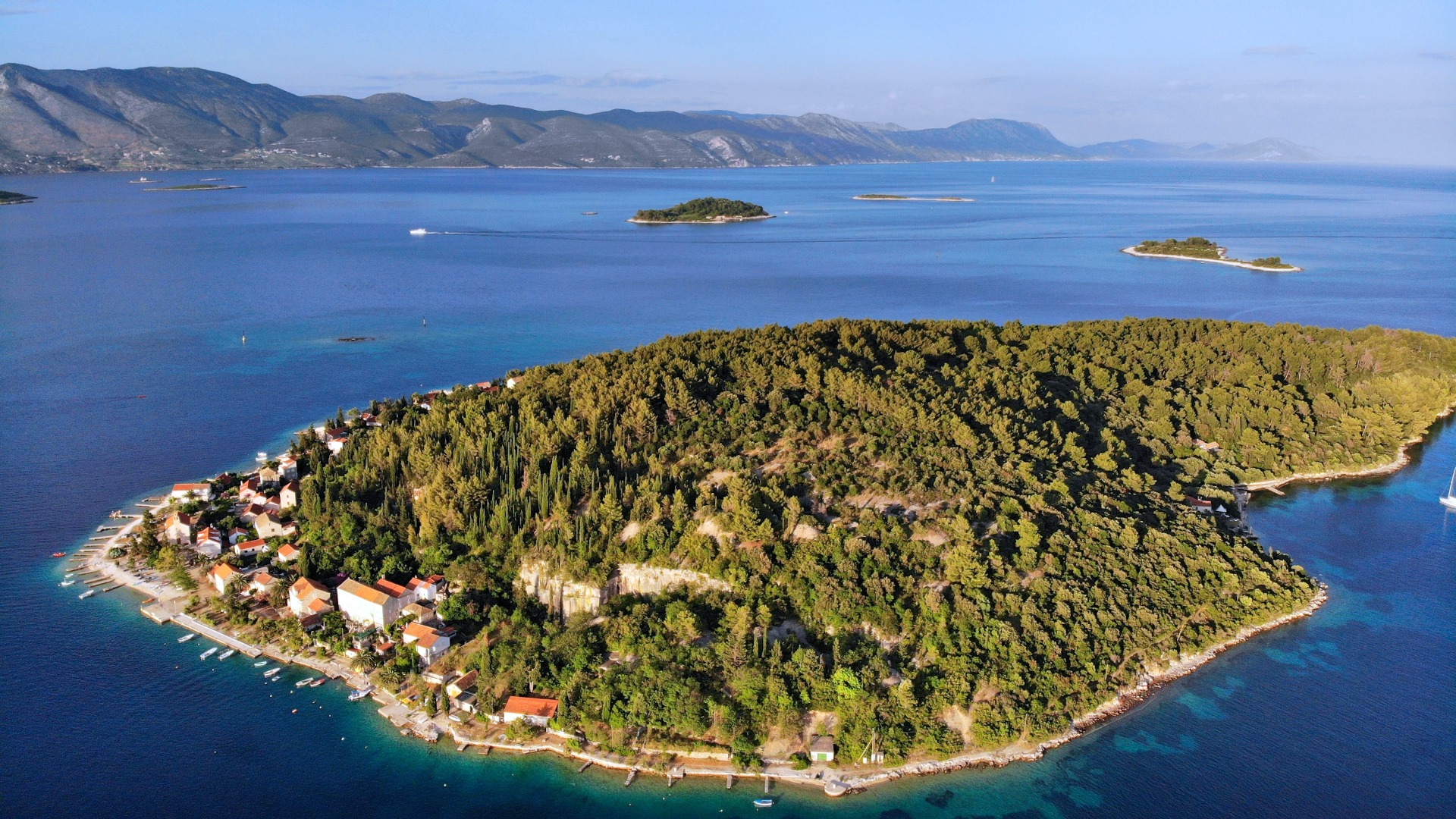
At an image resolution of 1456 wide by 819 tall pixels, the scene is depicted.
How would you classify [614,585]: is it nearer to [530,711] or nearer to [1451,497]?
[530,711]

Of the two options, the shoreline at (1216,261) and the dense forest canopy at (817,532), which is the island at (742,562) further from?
the shoreline at (1216,261)

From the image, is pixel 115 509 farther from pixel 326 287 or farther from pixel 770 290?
pixel 770 290

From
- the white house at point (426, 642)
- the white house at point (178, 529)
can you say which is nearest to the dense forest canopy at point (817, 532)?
the white house at point (426, 642)

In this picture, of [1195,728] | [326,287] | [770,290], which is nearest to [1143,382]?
[1195,728]

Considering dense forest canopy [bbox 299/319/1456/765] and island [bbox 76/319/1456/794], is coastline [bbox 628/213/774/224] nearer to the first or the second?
dense forest canopy [bbox 299/319/1456/765]

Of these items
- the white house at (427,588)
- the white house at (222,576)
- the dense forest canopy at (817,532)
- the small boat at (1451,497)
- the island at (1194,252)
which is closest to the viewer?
the dense forest canopy at (817,532)

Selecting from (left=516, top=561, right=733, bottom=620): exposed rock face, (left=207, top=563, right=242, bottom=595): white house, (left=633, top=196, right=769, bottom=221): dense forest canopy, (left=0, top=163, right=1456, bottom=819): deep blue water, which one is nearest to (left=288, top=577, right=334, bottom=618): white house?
(left=0, top=163, right=1456, bottom=819): deep blue water

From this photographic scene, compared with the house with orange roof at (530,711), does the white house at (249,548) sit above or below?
above

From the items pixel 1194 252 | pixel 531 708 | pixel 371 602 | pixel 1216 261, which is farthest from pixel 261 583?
pixel 1194 252
